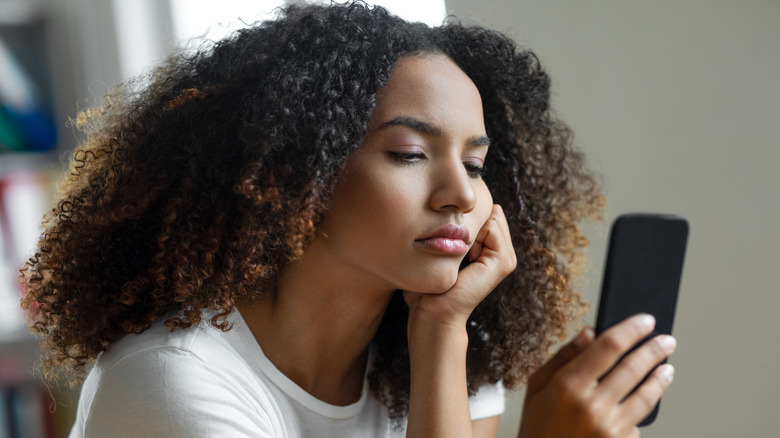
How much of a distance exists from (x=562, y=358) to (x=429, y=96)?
0.39 metres

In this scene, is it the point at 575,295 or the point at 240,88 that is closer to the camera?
the point at 240,88

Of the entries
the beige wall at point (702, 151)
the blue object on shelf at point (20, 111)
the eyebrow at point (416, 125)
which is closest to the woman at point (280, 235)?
the eyebrow at point (416, 125)

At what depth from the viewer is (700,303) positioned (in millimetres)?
1562

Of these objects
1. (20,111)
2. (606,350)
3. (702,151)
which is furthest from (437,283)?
(20,111)

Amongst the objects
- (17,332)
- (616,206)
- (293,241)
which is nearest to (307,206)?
(293,241)

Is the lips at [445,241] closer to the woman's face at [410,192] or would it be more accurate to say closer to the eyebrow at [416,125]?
the woman's face at [410,192]

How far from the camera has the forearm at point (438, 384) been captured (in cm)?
100

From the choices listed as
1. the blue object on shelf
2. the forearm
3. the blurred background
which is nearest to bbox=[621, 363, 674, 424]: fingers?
the forearm

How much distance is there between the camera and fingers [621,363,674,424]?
794 millimetres

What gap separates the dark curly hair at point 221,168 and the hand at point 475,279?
0.19m

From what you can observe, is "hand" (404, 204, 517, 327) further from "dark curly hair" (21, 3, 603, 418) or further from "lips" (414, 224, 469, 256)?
"dark curly hair" (21, 3, 603, 418)

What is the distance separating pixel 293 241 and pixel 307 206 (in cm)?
5

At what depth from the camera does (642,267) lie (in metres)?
0.83

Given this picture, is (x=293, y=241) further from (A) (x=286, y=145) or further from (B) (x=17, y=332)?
(B) (x=17, y=332)
